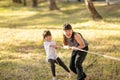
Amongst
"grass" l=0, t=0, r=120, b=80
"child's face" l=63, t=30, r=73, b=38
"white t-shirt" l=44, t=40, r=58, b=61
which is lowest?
"grass" l=0, t=0, r=120, b=80

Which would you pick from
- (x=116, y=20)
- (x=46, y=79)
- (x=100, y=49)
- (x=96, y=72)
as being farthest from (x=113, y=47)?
(x=116, y=20)

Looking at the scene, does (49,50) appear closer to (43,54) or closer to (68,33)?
(68,33)

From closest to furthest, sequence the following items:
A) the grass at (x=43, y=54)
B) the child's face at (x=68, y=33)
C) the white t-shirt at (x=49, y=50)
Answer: the child's face at (x=68, y=33) → the white t-shirt at (x=49, y=50) → the grass at (x=43, y=54)

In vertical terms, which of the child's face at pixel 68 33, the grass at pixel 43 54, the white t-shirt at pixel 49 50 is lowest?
the grass at pixel 43 54

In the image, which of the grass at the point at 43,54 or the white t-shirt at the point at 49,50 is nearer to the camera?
the white t-shirt at the point at 49,50

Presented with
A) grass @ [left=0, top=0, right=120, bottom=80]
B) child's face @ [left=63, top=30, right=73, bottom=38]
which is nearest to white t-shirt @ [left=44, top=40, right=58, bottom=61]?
child's face @ [left=63, top=30, right=73, bottom=38]

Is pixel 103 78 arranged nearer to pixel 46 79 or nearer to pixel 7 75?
pixel 46 79

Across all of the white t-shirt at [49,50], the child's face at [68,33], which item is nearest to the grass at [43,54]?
the white t-shirt at [49,50]

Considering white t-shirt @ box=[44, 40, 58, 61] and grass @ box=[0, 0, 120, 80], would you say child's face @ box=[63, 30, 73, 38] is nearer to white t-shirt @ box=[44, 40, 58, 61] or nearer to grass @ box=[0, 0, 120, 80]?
white t-shirt @ box=[44, 40, 58, 61]

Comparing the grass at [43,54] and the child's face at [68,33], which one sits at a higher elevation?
the child's face at [68,33]

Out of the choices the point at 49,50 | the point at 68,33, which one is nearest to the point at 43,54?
the point at 49,50

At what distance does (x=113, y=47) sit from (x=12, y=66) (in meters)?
4.37

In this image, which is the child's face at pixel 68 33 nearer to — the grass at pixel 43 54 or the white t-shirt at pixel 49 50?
the white t-shirt at pixel 49 50

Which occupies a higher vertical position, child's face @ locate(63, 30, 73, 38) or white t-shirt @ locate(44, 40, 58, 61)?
child's face @ locate(63, 30, 73, 38)
